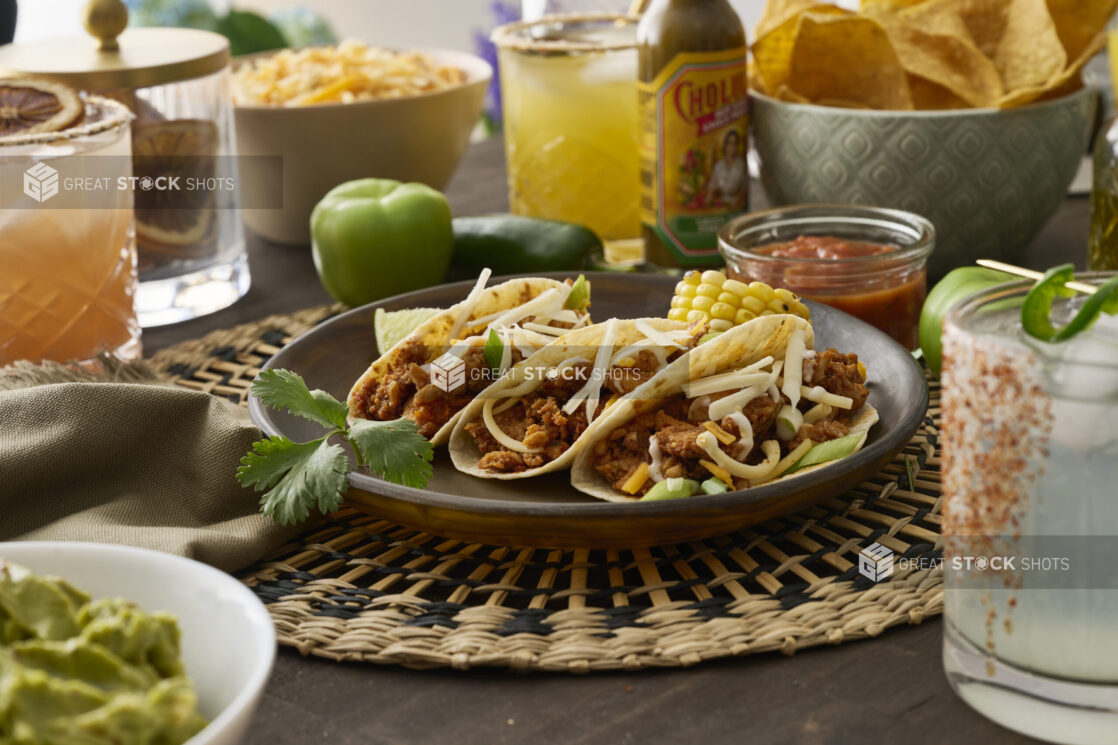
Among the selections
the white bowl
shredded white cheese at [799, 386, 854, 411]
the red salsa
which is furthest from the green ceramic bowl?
the white bowl

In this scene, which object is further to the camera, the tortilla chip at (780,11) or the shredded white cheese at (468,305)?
the tortilla chip at (780,11)

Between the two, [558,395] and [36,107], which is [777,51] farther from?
[36,107]

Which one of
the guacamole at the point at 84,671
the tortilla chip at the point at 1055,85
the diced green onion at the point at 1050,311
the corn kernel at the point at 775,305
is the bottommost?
the guacamole at the point at 84,671

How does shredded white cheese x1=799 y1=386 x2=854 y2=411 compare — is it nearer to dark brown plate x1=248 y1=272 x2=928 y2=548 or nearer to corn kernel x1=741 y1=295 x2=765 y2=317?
dark brown plate x1=248 y1=272 x2=928 y2=548

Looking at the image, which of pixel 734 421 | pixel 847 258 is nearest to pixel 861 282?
pixel 847 258

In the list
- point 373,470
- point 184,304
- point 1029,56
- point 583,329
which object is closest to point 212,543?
point 373,470

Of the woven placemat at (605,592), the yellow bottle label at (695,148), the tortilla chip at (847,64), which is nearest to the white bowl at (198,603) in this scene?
the woven placemat at (605,592)

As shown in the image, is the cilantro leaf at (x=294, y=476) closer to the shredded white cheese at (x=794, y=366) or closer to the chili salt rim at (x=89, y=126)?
the shredded white cheese at (x=794, y=366)
